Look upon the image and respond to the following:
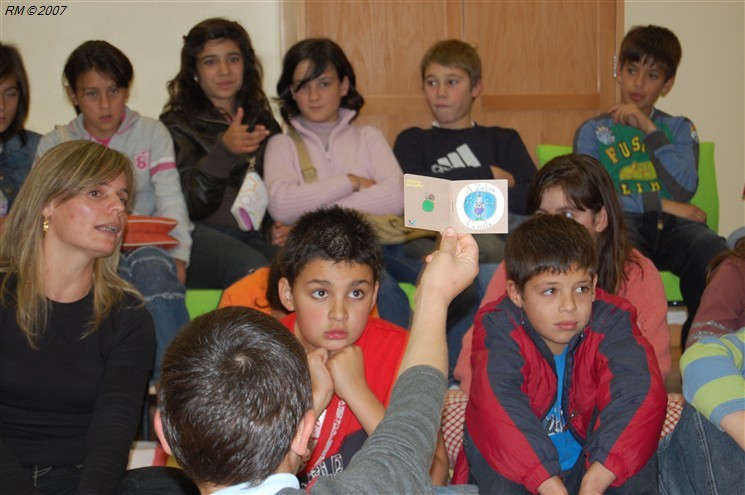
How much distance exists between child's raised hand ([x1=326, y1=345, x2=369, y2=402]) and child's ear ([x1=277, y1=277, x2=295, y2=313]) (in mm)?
356

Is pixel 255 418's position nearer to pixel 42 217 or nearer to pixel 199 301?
pixel 42 217

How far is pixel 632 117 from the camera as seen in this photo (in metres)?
3.78

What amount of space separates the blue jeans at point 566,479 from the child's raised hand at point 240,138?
1.66 metres

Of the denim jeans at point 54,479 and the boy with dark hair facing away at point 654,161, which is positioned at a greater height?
the boy with dark hair facing away at point 654,161

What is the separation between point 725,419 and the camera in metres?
1.81

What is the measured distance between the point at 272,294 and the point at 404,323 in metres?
0.66

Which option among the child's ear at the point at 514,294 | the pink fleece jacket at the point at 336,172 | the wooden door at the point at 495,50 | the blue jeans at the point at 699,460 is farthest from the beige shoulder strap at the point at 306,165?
the blue jeans at the point at 699,460

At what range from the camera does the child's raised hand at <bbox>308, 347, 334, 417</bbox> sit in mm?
1573

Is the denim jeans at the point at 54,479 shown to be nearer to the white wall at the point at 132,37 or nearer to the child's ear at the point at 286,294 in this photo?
the child's ear at the point at 286,294

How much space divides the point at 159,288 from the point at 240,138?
2.58 feet

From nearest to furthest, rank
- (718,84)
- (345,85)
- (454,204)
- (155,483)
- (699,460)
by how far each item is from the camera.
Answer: (454,204), (699,460), (155,483), (345,85), (718,84)

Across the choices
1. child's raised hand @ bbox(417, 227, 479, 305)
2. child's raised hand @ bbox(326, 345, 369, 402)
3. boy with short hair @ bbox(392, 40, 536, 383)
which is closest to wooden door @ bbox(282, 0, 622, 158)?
boy with short hair @ bbox(392, 40, 536, 383)

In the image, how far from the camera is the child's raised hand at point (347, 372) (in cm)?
188

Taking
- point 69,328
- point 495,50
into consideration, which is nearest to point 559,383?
point 69,328
